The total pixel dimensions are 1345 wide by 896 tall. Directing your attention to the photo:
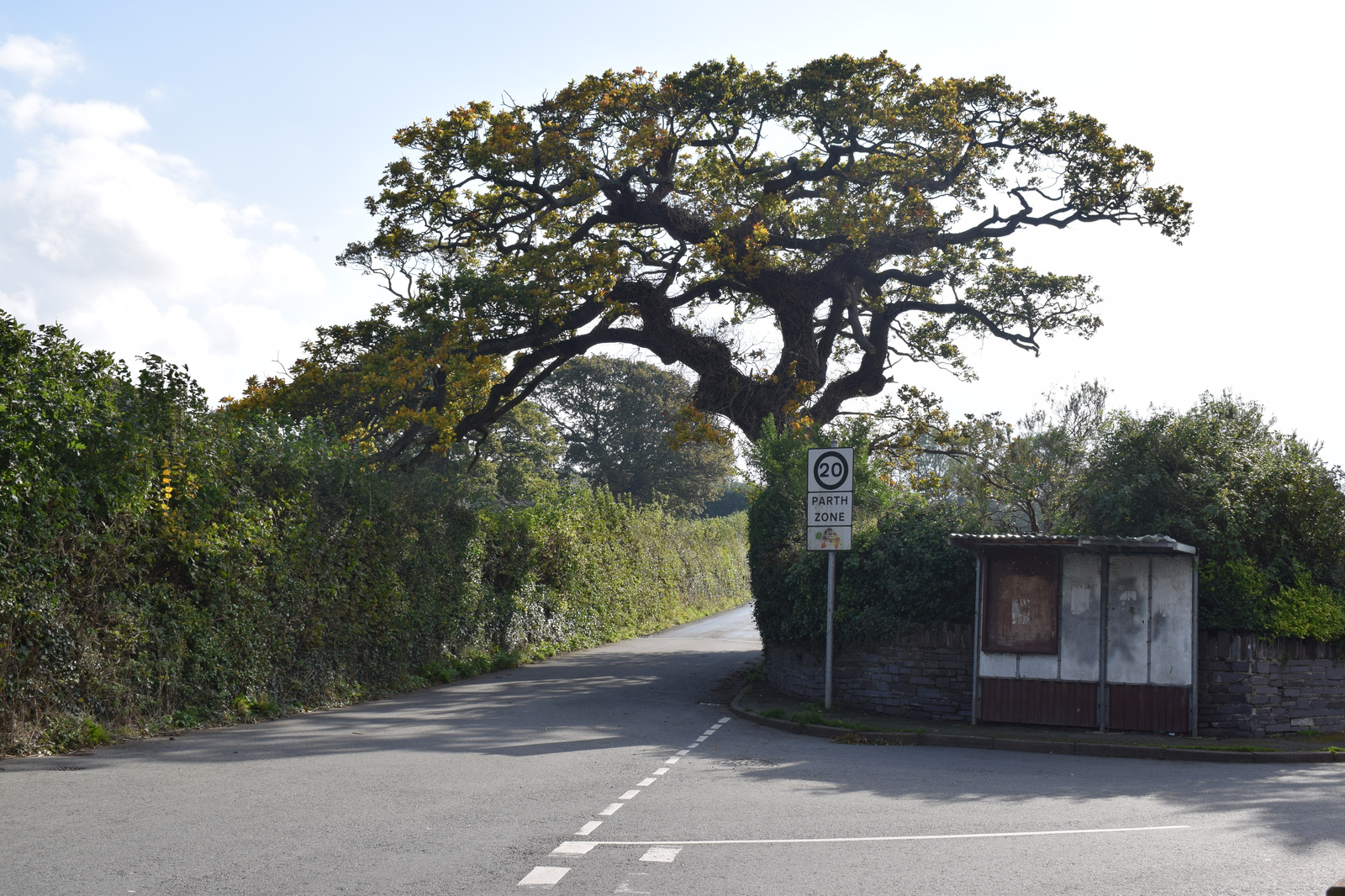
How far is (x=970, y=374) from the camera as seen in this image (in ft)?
94.2

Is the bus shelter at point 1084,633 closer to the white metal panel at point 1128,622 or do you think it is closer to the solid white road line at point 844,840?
the white metal panel at point 1128,622

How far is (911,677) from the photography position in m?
14.7

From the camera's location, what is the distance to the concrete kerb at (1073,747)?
11.8 metres

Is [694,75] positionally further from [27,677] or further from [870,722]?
[27,677]

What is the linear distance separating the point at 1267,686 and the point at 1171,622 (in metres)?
1.45

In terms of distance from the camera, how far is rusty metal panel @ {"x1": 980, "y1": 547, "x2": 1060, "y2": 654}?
13.9m

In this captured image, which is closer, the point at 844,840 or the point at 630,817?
the point at 844,840

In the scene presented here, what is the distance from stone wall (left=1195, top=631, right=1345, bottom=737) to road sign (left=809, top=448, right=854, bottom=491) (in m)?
5.14

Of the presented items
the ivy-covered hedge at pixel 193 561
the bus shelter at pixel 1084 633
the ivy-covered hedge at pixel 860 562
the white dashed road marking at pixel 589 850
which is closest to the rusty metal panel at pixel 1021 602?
the bus shelter at pixel 1084 633

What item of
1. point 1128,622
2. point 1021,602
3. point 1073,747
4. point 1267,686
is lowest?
point 1073,747

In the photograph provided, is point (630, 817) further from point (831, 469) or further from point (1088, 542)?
point (831, 469)

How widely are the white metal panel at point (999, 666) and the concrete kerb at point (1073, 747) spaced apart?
1331 millimetres

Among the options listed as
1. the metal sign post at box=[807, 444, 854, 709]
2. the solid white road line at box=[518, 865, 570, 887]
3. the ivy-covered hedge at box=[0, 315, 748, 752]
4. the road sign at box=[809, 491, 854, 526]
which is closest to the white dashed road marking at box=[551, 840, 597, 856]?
the solid white road line at box=[518, 865, 570, 887]

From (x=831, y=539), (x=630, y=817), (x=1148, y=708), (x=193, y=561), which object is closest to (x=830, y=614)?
(x=831, y=539)
